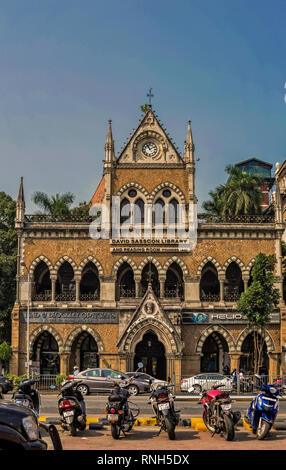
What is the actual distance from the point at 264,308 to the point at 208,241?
24.9 ft

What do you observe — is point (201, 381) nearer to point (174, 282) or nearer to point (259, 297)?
point (259, 297)

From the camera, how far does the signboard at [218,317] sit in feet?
143

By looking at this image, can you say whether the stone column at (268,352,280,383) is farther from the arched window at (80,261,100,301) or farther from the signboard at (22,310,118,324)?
the arched window at (80,261,100,301)

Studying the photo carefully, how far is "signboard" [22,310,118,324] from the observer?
4372 cm

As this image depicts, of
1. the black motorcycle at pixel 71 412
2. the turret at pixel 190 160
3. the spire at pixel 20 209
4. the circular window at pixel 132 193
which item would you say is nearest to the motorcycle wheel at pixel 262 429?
the black motorcycle at pixel 71 412

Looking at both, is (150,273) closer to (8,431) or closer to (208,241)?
(208,241)

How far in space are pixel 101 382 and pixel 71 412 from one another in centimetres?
1648

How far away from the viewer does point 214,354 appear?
4538 cm

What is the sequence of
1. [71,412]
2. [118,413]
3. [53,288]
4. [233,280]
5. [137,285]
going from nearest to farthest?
[118,413] → [71,412] → [137,285] → [53,288] → [233,280]

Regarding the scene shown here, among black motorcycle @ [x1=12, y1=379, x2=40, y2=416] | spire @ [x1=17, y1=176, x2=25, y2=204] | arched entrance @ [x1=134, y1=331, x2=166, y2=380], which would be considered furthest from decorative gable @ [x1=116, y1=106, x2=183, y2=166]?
black motorcycle @ [x1=12, y1=379, x2=40, y2=416]

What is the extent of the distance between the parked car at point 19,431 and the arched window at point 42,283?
34.0 m

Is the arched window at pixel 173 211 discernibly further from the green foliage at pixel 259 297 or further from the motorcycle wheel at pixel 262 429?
the motorcycle wheel at pixel 262 429

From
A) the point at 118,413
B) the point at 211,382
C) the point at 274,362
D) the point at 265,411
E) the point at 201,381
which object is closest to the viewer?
the point at 265,411

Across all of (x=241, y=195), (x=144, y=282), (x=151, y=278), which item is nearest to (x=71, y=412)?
(x=151, y=278)
